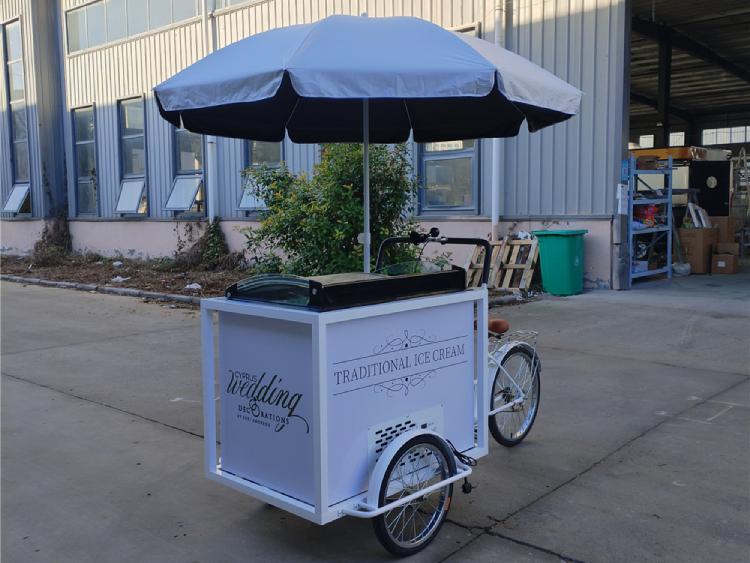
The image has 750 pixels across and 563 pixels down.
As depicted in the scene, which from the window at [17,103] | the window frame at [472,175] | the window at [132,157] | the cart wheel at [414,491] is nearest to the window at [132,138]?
the window at [132,157]

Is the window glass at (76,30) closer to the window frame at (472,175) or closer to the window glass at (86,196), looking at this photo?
the window glass at (86,196)

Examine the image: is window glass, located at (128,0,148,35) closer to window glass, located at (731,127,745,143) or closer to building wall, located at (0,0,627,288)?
building wall, located at (0,0,627,288)

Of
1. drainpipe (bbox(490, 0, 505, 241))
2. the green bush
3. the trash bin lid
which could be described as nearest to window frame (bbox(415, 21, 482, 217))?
drainpipe (bbox(490, 0, 505, 241))

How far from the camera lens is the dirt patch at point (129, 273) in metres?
13.0

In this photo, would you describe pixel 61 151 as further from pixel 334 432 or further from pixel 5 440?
pixel 334 432

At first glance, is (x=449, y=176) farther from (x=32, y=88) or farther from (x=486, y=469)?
(x=32, y=88)

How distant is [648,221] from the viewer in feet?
39.3

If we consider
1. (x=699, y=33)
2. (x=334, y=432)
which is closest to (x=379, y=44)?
(x=334, y=432)

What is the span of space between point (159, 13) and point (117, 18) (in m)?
1.85

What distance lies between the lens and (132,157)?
60.1ft

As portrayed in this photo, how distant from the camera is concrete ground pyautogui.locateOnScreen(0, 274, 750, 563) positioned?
11.1 ft

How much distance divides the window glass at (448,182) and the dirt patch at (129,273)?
400 cm

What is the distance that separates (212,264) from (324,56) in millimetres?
12138

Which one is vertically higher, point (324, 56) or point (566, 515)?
point (324, 56)
